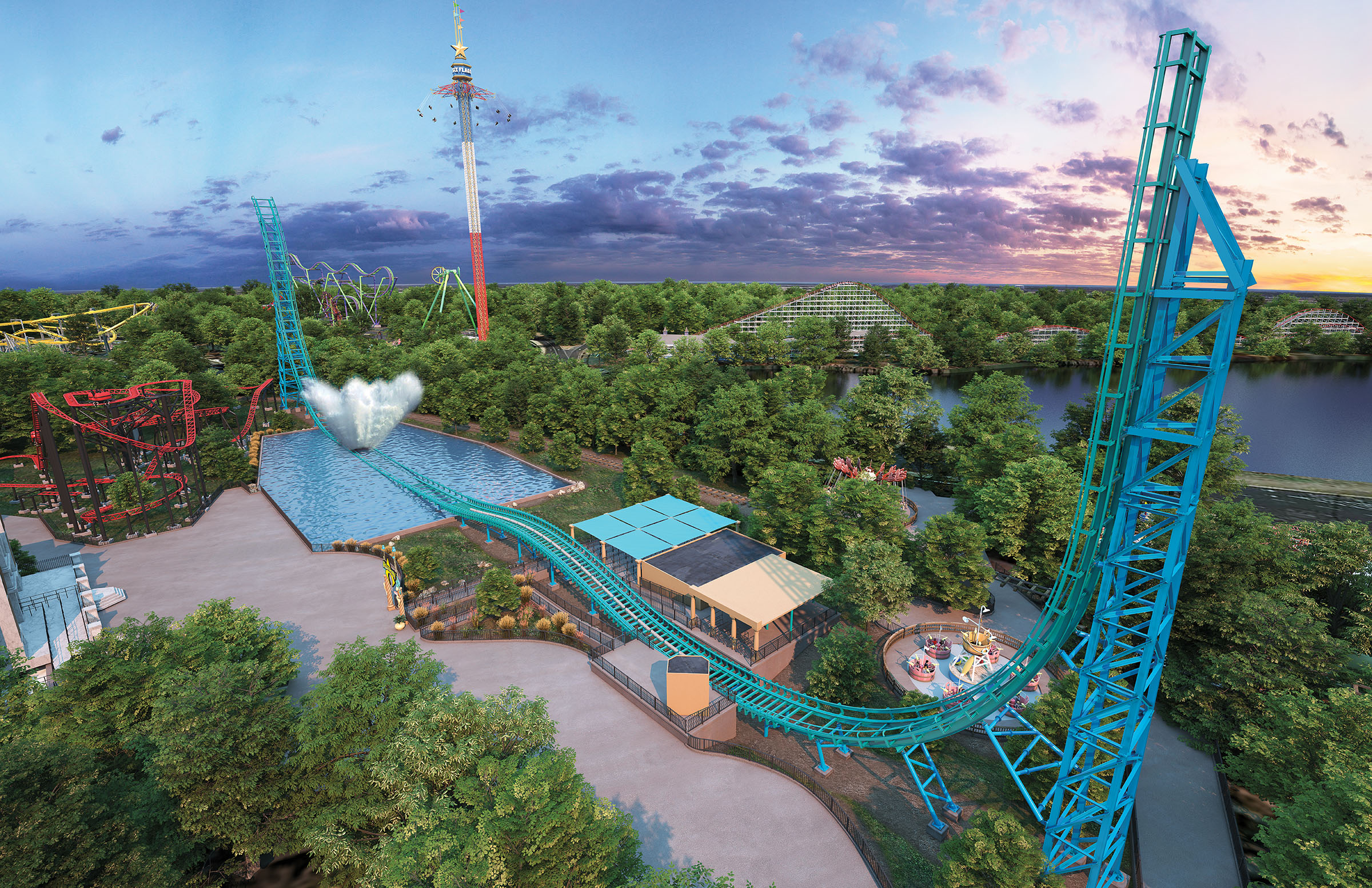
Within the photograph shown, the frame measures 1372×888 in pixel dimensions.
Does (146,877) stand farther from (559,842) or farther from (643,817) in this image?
(643,817)

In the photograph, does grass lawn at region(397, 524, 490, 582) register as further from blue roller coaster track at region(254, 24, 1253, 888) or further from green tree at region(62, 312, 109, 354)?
green tree at region(62, 312, 109, 354)

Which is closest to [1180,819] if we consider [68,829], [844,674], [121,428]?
[844,674]

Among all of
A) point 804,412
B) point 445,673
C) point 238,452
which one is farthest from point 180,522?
point 804,412

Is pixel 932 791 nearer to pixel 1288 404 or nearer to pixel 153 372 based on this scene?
pixel 153 372

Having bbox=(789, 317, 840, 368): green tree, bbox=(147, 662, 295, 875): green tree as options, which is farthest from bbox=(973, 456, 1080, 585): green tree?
bbox=(789, 317, 840, 368): green tree

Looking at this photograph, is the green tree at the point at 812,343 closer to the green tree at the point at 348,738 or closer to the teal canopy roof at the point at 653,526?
the teal canopy roof at the point at 653,526

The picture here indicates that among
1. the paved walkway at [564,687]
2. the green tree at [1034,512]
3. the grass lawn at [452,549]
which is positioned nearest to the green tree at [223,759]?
the paved walkway at [564,687]
